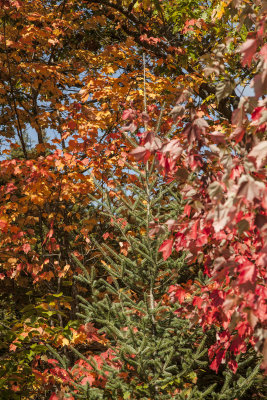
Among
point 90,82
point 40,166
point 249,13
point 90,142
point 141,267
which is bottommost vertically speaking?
point 141,267

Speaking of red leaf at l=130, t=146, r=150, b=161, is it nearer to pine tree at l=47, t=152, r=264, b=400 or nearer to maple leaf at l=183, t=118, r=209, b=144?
maple leaf at l=183, t=118, r=209, b=144

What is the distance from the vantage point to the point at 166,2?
598cm

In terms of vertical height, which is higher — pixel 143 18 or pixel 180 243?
pixel 143 18

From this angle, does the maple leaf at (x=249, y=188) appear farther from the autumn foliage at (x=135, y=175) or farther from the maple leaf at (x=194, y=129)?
the maple leaf at (x=194, y=129)

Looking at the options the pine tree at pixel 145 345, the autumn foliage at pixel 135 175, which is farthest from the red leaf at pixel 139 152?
the pine tree at pixel 145 345

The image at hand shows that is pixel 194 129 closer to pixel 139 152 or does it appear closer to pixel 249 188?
pixel 139 152

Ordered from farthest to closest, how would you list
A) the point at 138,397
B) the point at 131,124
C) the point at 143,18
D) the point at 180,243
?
the point at 143,18 → the point at 138,397 → the point at 131,124 → the point at 180,243

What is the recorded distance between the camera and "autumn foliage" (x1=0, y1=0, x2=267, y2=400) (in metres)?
1.82

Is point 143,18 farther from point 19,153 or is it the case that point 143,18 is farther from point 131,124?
point 19,153

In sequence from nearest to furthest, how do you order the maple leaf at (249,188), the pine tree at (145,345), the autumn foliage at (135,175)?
the maple leaf at (249,188)
the autumn foliage at (135,175)
the pine tree at (145,345)

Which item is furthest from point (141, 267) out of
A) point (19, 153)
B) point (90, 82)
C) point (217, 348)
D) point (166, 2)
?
point (19, 153)

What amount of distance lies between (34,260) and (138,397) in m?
2.82

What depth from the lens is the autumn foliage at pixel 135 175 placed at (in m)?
1.82

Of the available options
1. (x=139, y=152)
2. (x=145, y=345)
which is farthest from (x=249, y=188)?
(x=145, y=345)
